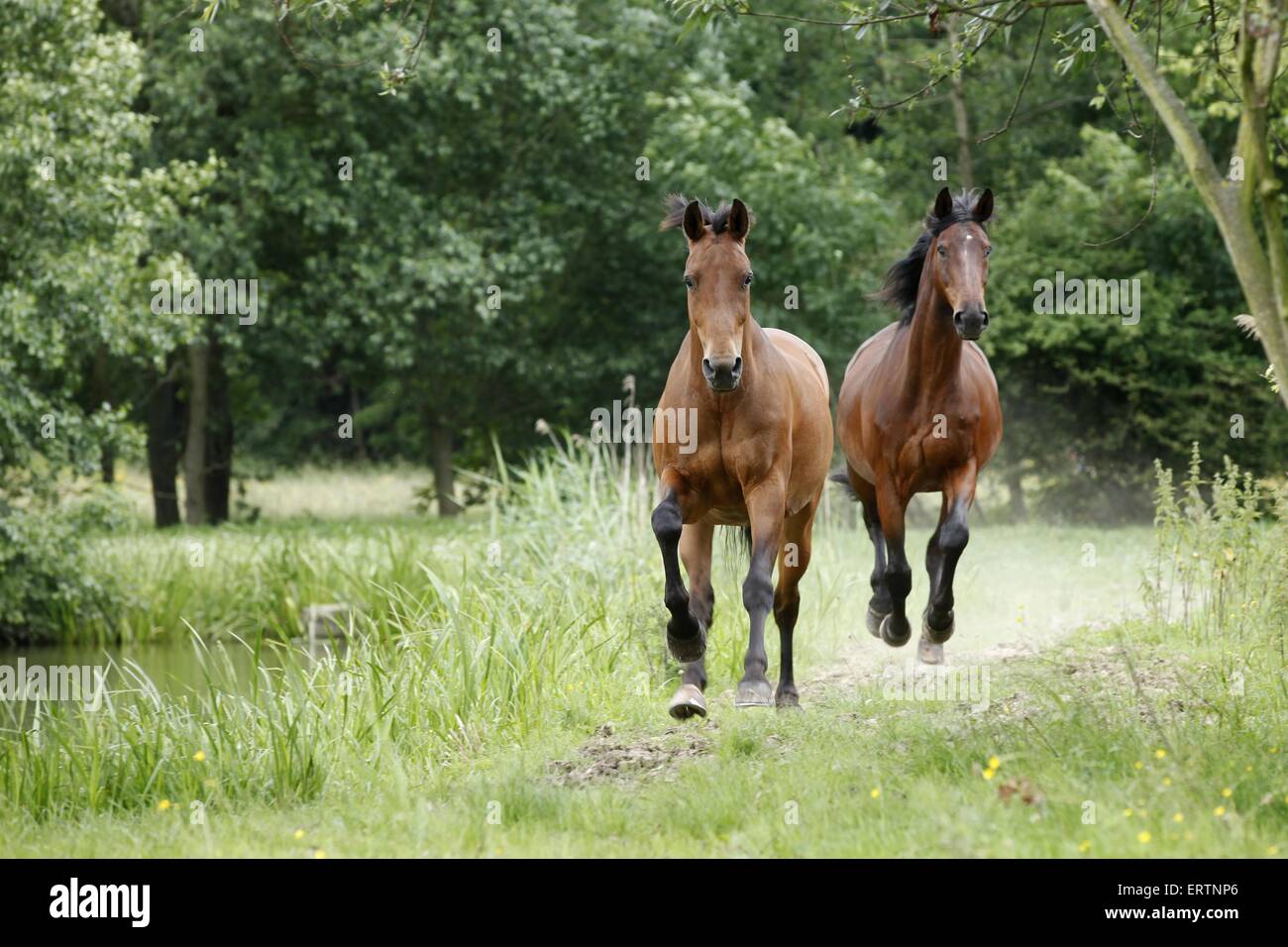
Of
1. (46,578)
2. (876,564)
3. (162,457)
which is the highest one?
(162,457)

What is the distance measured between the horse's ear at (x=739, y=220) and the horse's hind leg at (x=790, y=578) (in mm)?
1938

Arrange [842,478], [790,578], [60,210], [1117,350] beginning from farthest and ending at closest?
[1117,350]
[60,210]
[842,478]
[790,578]

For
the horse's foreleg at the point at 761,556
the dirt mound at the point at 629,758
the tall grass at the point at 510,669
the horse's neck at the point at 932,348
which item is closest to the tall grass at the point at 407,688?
the tall grass at the point at 510,669

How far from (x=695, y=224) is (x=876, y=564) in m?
3.42

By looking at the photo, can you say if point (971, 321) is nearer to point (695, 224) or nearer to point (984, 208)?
point (984, 208)

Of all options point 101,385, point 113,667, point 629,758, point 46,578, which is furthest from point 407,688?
point 101,385

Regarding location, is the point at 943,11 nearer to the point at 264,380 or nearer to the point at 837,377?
the point at 837,377

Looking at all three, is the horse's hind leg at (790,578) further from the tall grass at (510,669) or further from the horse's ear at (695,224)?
the horse's ear at (695,224)

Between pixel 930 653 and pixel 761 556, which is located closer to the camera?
pixel 761 556

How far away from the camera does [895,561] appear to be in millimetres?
8523

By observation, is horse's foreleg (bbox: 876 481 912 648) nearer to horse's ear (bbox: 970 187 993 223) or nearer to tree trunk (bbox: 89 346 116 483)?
horse's ear (bbox: 970 187 993 223)

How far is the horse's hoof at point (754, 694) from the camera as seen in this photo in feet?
22.6

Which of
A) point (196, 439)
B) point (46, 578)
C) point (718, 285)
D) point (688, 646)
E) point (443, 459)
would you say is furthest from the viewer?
point (443, 459)

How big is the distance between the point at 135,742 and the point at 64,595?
29.7 ft
